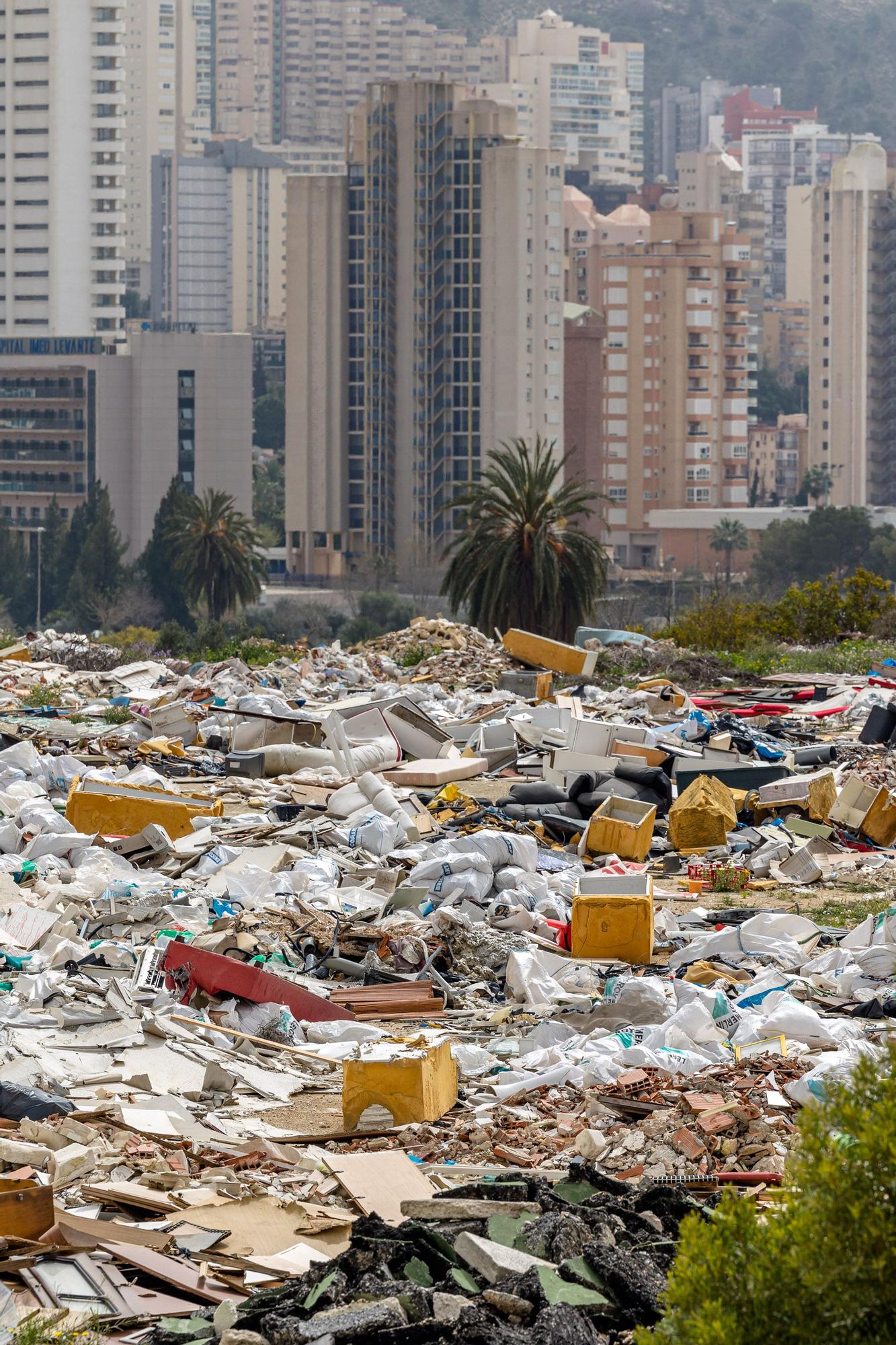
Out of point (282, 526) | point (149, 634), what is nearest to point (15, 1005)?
point (149, 634)

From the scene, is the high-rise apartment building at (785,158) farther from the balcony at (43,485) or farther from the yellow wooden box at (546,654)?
the yellow wooden box at (546,654)

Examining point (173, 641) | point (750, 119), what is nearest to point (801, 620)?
point (173, 641)

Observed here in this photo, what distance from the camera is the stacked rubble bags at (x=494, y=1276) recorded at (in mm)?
4324

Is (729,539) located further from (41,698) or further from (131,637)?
(41,698)

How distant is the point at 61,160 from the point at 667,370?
3557 cm

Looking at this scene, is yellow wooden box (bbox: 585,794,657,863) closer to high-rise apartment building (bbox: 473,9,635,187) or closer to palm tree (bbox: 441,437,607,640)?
palm tree (bbox: 441,437,607,640)

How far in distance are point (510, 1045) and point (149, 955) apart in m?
Answer: 1.78

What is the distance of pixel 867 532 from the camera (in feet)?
263

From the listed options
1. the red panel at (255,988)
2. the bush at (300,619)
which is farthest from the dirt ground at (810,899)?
the bush at (300,619)

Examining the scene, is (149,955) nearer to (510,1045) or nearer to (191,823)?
(510,1045)

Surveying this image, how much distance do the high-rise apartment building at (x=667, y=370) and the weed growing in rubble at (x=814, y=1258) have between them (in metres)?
102

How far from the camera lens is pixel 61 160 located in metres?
100

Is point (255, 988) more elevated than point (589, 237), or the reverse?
point (589, 237)

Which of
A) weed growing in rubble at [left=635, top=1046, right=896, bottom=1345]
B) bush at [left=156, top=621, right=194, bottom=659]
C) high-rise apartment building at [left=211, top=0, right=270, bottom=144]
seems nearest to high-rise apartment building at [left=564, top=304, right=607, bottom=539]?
bush at [left=156, top=621, right=194, bottom=659]
